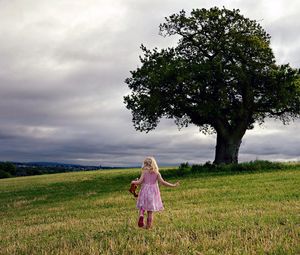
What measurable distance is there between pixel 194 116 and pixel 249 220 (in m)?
27.9

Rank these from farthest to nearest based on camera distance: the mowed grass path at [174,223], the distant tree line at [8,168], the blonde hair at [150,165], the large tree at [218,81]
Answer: the distant tree line at [8,168] < the large tree at [218,81] < the blonde hair at [150,165] < the mowed grass path at [174,223]

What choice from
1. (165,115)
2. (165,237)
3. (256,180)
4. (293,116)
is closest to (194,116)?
(165,115)

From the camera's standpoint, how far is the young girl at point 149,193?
43.4 feet

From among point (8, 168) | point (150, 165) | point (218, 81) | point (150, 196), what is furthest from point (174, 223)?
point (8, 168)

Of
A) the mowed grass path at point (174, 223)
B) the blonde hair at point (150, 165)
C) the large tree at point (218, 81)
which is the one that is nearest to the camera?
the mowed grass path at point (174, 223)

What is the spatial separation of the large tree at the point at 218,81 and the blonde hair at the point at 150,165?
79.6ft

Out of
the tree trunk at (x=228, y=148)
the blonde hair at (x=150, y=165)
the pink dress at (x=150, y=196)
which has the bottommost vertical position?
the pink dress at (x=150, y=196)

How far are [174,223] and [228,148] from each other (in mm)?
27933

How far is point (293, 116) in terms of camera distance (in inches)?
1684

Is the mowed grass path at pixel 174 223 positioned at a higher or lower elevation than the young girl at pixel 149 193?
lower

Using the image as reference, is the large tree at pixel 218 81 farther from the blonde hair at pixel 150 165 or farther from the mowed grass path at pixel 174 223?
the blonde hair at pixel 150 165

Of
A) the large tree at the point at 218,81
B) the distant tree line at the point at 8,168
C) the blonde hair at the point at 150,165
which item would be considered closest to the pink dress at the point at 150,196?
the blonde hair at the point at 150,165

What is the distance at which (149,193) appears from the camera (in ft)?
43.8

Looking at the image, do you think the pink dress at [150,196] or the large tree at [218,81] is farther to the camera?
the large tree at [218,81]
